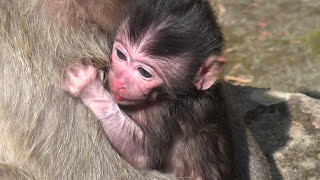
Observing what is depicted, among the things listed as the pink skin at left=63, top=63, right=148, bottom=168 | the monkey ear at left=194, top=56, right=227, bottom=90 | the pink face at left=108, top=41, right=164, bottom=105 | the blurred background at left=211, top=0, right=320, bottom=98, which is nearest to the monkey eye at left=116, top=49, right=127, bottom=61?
the pink face at left=108, top=41, right=164, bottom=105

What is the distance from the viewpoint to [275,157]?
5.01m

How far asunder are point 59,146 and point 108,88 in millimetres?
381

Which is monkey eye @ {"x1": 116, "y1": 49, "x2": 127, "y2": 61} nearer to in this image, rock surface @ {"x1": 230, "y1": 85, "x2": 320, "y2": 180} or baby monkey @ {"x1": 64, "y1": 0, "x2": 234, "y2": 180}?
baby monkey @ {"x1": 64, "y1": 0, "x2": 234, "y2": 180}

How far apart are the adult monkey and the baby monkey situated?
0.24 ft

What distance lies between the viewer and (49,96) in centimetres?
337

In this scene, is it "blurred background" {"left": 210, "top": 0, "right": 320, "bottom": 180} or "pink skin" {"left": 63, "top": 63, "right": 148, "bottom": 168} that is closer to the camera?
"pink skin" {"left": 63, "top": 63, "right": 148, "bottom": 168}

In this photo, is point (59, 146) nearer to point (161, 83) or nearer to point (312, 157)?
point (161, 83)

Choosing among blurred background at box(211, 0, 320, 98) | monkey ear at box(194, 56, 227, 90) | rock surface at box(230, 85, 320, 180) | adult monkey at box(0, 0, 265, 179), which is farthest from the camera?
blurred background at box(211, 0, 320, 98)

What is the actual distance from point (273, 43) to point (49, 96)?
5.29 meters

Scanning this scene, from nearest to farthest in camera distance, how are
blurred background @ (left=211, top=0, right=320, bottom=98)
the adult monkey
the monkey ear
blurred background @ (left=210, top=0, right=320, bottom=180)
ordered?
the adult monkey, the monkey ear, blurred background @ (left=210, top=0, right=320, bottom=180), blurred background @ (left=211, top=0, right=320, bottom=98)

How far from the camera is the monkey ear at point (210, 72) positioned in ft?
11.6

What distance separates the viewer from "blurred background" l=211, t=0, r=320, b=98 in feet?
24.9

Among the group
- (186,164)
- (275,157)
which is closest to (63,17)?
(186,164)

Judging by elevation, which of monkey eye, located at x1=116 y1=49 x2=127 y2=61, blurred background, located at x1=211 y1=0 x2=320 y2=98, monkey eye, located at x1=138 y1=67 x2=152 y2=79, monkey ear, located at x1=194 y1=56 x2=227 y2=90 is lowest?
blurred background, located at x1=211 y1=0 x2=320 y2=98
